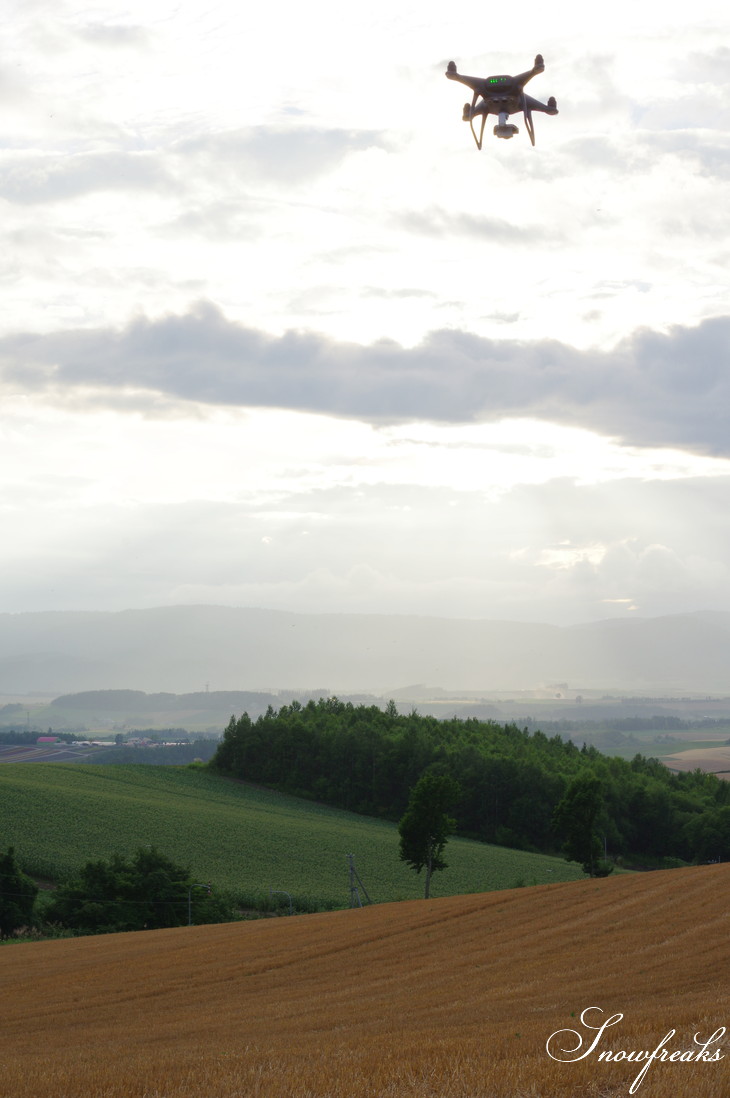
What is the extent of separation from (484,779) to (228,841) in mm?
40504

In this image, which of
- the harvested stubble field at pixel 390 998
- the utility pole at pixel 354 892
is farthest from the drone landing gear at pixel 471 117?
the utility pole at pixel 354 892

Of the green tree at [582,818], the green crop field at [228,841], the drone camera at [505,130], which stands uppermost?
the drone camera at [505,130]

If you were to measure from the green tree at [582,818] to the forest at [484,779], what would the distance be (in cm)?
3372

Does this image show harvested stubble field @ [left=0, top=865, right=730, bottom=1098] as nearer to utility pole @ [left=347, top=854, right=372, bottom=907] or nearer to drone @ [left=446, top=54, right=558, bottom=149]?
utility pole @ [left=347, top=854, right=372, bottom=907]

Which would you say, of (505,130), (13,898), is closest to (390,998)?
(505,130)

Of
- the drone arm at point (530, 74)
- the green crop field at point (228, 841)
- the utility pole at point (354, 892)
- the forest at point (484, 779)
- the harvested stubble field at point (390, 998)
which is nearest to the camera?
the harvested stubble field at point (390, 998)

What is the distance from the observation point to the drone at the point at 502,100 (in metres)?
26.9

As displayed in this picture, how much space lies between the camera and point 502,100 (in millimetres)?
27172

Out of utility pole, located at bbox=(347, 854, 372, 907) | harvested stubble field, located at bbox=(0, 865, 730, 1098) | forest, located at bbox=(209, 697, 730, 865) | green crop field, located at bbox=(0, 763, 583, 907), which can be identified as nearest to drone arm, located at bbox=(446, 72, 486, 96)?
harvested stubble field, located at bbox=(0, 865, 730, 1098)

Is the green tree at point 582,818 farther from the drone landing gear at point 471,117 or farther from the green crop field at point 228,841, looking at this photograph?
the drone landing gear at point 471,117

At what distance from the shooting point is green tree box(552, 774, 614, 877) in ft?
214

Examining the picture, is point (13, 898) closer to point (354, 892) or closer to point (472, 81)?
point (354, 892)

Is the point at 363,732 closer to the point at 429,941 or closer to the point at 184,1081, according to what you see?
the point at 429,941

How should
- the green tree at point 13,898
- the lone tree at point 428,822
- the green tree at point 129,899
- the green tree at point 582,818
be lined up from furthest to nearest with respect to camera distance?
the green tree at point 582,818 < the lone tree at point 428,822 < the green tree at point 129,899 < the green tree at point 13,898
